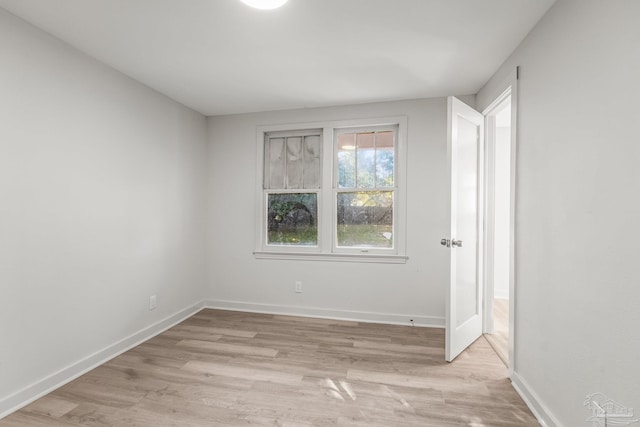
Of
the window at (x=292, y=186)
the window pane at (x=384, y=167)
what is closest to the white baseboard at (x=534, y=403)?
the window pane at (x=384, y=167)

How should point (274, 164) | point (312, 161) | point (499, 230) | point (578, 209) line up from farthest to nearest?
point (499, 230) < point (274, 164) < point (312, 161) < point (578, 209)

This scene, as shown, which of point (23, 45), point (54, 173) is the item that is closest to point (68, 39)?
point (23, 45)

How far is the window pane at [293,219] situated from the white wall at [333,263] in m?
0.23

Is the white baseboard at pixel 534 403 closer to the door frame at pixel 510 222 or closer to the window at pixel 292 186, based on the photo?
the door frame at pixel 510 222

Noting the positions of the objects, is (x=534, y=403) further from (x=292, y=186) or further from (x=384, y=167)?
(x=292, y=186)

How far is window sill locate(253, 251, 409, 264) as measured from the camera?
3.39 metres

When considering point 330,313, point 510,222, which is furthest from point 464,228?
point 330,313

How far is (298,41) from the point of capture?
217 centimetres

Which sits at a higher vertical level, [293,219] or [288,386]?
[293,219]

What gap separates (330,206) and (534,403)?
94.3 inches

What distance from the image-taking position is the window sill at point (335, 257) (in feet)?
11.1

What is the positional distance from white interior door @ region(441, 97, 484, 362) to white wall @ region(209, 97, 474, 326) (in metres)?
0.37

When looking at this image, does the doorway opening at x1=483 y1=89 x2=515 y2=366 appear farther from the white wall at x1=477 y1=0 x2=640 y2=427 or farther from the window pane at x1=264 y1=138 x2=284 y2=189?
the window pane at x1=264 y1=138 x2=284 y2=189

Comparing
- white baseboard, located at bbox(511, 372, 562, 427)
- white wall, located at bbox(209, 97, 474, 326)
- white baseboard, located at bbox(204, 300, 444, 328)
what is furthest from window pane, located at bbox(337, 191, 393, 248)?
white baseboard, located at bbox(511, 372, 562, 427)
